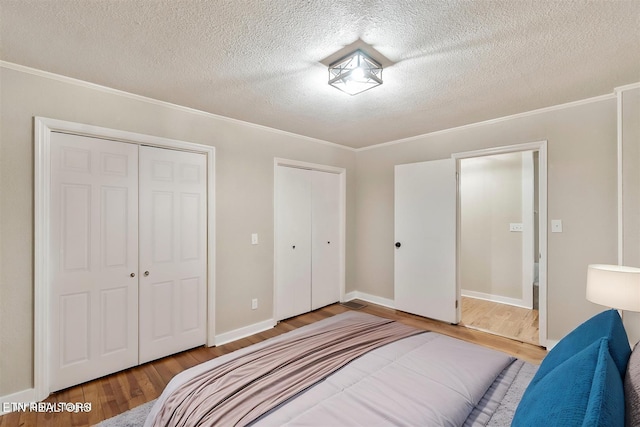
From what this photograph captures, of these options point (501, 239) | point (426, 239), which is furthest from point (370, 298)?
point (501, 239)

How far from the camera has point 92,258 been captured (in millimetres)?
2268

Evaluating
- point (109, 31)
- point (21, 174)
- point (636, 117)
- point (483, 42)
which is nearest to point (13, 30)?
point (109, 31)

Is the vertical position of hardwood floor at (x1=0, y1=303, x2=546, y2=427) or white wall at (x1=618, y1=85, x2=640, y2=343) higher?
white wall at (x1=618, y1=85, x2=640, y2=343)

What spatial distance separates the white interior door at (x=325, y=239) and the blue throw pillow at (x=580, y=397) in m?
3.15

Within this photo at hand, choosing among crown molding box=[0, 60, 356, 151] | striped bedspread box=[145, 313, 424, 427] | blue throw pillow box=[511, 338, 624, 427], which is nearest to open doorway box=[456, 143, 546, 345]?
striped bedspread box=[145, 313, 424, 427]

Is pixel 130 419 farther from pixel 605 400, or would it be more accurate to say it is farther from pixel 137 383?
pixel 605 400

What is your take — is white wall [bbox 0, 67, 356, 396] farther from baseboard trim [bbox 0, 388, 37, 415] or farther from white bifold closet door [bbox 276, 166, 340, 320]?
white bifold closet door [bbox 276, 166, 340, 320]

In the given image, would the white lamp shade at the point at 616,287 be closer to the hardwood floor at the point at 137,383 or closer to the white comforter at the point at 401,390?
the white comforter at the point at 401,390

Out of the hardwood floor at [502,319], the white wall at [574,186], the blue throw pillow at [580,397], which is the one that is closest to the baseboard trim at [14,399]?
the blue throw pillow at [580,397]

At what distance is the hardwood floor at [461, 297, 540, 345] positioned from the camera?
318cm

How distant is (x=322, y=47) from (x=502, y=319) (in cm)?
384

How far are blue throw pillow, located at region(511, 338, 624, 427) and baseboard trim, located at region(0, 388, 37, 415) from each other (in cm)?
295

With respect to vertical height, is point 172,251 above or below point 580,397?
above

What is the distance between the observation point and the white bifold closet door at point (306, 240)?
3586 mm
